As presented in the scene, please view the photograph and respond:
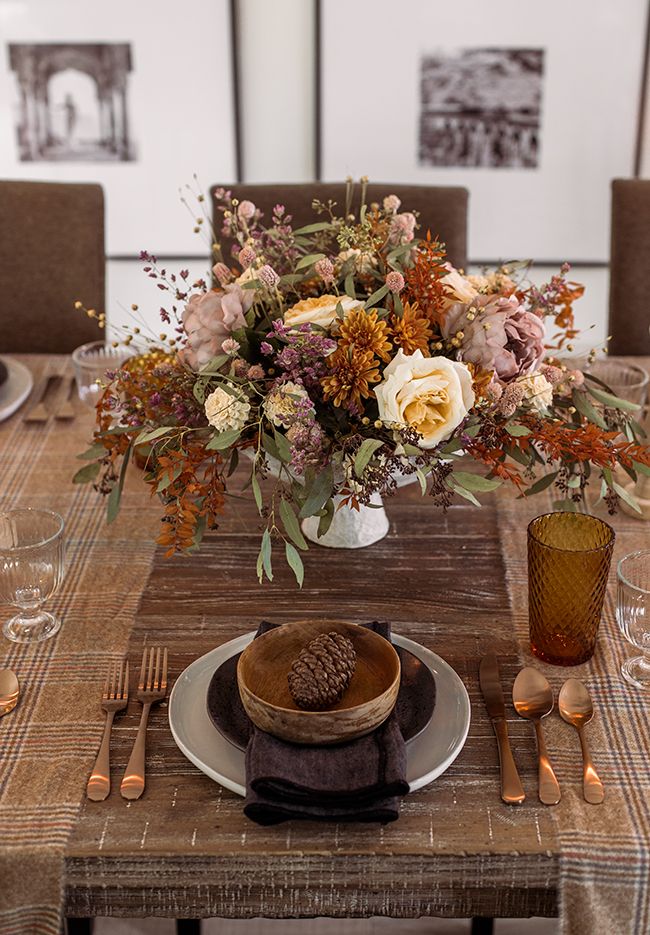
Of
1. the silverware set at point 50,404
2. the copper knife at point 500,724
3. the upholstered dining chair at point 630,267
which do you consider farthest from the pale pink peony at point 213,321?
the upholstered dining chair at point 630,267

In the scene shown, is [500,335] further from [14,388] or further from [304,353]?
[14,388]

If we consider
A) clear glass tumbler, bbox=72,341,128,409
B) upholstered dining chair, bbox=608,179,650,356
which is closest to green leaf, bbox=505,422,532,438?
clear glass tumbler, bbox=72,341,128,409

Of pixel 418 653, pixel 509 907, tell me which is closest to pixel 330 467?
pixel 418 653

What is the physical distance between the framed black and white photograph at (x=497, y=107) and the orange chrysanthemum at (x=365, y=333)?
1.84 metres

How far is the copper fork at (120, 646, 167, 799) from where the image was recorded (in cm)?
100

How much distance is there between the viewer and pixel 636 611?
3.72 feet

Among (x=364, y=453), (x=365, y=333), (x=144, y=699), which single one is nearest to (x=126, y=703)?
(x=144, y=699)

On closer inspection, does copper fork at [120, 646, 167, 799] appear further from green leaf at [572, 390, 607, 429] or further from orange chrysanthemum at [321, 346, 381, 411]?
green leaf at [572, 390, 607, 429]

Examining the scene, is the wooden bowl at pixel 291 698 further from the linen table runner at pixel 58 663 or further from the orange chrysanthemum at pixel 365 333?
the orange chrysanthemum at pixel 365 333

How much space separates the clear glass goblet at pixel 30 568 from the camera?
121 cm

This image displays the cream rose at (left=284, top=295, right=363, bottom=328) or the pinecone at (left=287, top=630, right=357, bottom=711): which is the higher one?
the cream rose at (left=284, top=295, right=363, bottom=328)

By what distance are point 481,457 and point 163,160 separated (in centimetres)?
201

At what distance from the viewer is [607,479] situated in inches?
49.4

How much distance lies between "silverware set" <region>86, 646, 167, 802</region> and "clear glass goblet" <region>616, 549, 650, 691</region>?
1.60 feet
